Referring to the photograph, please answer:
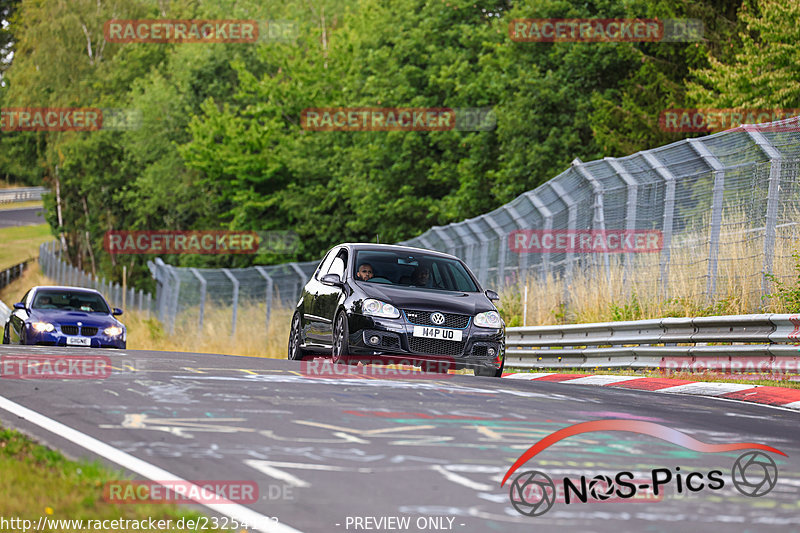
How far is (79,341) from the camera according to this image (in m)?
20.7

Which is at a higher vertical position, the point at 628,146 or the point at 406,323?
the point at 628,146

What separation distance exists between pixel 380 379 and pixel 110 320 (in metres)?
10.6

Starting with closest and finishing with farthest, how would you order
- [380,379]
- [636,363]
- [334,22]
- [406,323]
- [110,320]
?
[380,379], [406,323], [636,363], [110,320], [334,22]

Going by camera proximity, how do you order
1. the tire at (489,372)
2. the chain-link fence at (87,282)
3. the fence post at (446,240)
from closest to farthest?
the tire at (489,372) → the fence post at (446,240) → the chain-link fence at (87,282)

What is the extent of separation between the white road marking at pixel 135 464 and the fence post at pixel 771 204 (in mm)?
9783

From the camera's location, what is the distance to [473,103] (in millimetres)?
39406

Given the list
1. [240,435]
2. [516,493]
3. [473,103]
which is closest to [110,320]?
[240,435]

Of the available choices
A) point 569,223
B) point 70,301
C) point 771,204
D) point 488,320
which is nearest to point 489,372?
point 488,320

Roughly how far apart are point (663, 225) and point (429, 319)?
559cm

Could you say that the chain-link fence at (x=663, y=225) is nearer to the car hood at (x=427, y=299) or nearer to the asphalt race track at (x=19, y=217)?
the car hood at (x=427, y=299)

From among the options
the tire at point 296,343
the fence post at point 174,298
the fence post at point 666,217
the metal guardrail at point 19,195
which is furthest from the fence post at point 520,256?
the metal guardrail at point 19,195

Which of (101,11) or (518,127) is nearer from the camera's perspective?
(518,127)

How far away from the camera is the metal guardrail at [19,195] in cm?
11444

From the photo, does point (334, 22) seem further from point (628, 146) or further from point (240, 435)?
point (240, 435)
